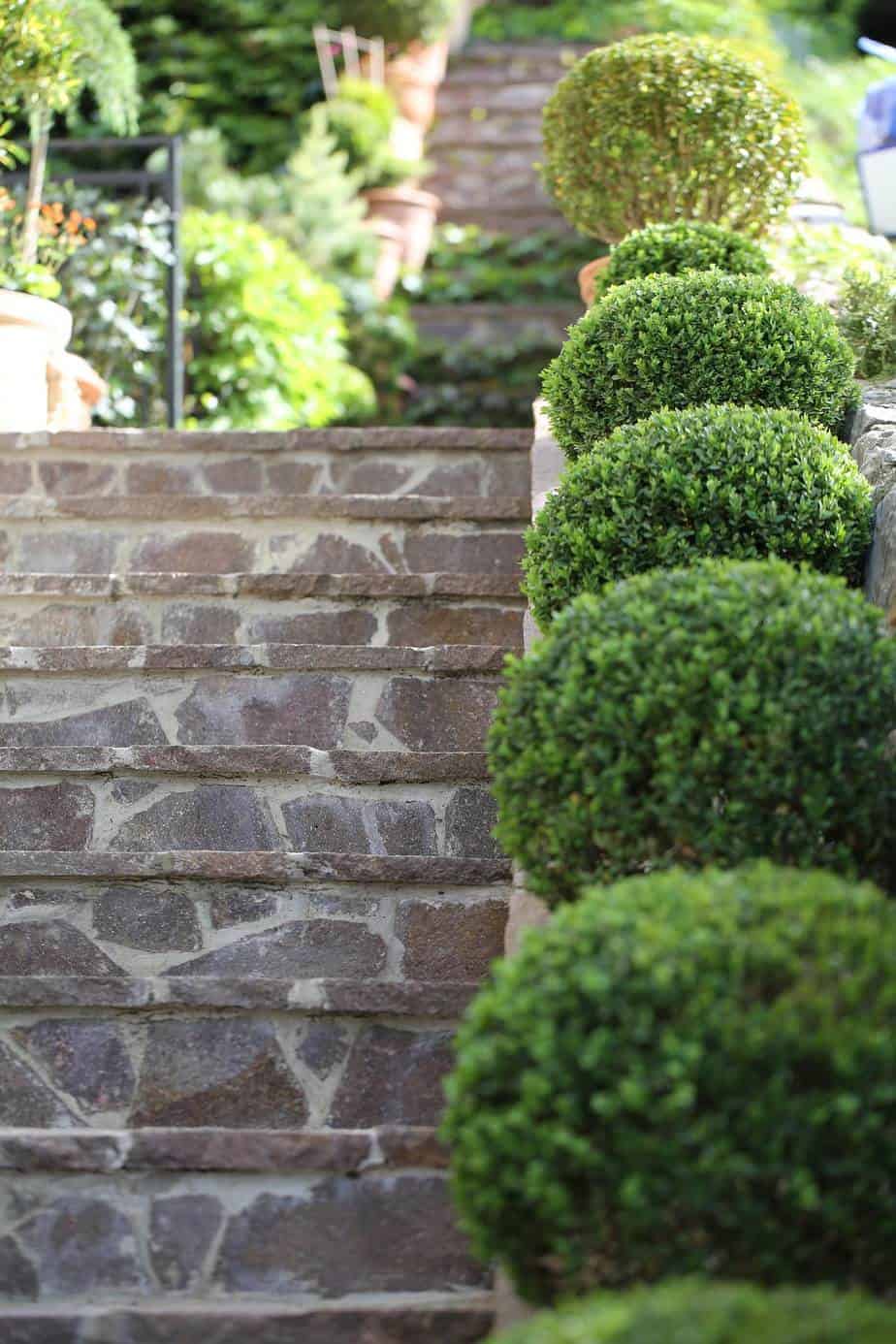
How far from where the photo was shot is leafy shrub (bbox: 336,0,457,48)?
9.49 metres

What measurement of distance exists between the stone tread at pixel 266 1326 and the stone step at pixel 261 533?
2.49 m

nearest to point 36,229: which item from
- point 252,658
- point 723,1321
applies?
point 252,658

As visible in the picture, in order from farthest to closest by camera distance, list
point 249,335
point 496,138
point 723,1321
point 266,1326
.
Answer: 1. point 496,138
2. point 249,335
3. point 266,1326
4. point 723,1321

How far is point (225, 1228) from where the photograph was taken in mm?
2686

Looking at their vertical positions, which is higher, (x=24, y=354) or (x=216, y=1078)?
(x=24, y=354)

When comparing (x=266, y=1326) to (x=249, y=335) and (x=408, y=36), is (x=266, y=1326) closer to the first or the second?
(x=249, y=335)

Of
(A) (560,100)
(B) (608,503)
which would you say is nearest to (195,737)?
(B) (608,503)

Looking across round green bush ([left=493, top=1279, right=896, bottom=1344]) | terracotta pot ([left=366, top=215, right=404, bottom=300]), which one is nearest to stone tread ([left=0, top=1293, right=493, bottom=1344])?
round green bush ([left=493, top=1279, right=896, bottom=1344])

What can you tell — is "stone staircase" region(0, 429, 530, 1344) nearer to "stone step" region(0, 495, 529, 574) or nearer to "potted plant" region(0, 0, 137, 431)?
"stone step" region(0, 495, 529, 574)

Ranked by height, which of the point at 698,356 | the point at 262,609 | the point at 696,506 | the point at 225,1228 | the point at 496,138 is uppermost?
the point at 698,356

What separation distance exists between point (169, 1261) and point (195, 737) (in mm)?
1508

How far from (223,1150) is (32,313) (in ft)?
11.4

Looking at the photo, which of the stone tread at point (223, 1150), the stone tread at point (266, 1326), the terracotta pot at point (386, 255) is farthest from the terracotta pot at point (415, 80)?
the stone tread at point (266, 1326)

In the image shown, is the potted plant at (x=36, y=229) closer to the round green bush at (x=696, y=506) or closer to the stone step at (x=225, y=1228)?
the round green bush at (x=696, y=506)
